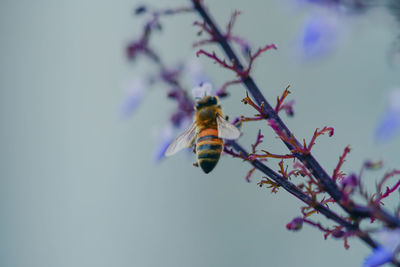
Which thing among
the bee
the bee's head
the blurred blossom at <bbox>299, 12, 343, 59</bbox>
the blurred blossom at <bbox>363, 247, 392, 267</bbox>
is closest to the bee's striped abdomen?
the bee

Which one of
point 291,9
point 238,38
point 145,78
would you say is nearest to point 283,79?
point 145,78

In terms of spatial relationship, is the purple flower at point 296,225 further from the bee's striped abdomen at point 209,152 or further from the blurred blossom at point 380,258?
the bee's striped abdomen at point 209,152

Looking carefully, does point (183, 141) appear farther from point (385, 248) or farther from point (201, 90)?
point (385, 248)

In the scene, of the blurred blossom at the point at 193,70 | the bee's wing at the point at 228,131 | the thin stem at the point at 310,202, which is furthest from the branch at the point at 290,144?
the blurred blossom at the point at 193,70

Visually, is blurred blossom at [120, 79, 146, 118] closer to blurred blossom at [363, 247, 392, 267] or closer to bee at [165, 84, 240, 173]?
bee at [165, 84, 240, 173]

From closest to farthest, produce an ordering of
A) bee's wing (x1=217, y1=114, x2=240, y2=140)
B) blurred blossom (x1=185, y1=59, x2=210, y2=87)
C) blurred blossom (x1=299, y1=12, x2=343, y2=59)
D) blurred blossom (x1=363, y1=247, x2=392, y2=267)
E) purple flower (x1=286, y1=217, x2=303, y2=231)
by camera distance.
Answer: blurred blossom (x1=363, y1=247, x2=392, y2=267) → purple flower (x1=286, y1=217, x2=303, y2=231) → bee's wing (x1=217, y1=114, x2=240, y2=140) → blurred blossom (x1=299, y1=12, x2=343, y2=59) → blurred blossom (x1=185, y1=59, x2=210, y2=87)

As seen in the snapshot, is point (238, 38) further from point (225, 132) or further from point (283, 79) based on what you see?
point (283, 79)

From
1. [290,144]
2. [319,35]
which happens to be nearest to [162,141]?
[319,35]
